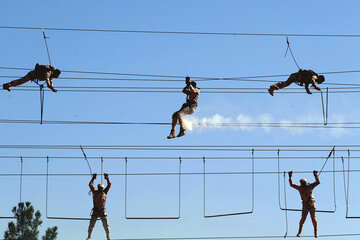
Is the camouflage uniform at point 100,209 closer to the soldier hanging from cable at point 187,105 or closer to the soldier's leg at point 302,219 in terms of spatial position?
the soldier hanging from cable at point 187,105

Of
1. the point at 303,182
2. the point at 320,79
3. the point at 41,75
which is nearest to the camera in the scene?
the point at 41,75

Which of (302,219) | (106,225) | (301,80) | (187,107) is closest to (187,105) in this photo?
(187,107)

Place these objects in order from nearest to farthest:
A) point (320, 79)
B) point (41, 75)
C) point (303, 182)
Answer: point (41, 75), point (320, 79), point (303, 182)

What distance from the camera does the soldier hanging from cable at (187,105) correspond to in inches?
1085

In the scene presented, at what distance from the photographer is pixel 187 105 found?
90.9ft

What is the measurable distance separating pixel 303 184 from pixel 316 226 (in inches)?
56.6

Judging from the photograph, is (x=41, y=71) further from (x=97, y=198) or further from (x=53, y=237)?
(x=53, y=237)

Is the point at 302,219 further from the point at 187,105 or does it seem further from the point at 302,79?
the point at 187,105

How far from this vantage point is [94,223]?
27688mm

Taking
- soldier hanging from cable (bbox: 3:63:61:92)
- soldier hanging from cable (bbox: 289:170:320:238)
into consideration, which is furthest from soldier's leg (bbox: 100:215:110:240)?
soldier hanging from cable (bbox: 289:170:320:238)

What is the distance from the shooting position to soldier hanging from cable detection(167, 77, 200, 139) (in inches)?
1085

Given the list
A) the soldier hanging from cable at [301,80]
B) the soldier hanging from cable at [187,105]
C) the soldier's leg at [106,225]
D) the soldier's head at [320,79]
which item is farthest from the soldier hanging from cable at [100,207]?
the soldier's head at [320,79]

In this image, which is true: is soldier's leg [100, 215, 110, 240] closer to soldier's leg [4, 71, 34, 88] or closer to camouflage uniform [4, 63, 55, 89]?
camouflage uniform [4, 63, 55, 89]

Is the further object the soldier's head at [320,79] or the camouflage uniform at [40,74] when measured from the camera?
the soldier's head at [320,79]
